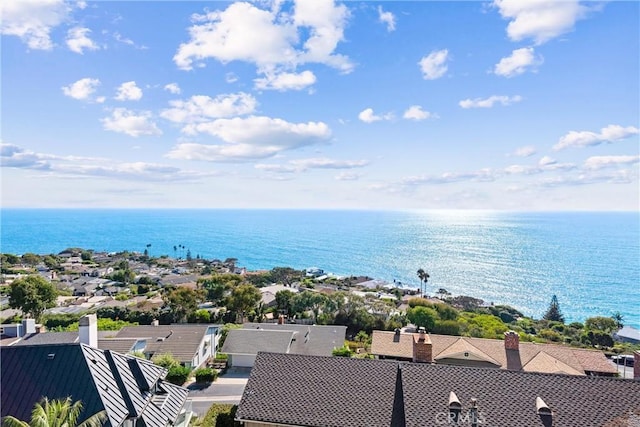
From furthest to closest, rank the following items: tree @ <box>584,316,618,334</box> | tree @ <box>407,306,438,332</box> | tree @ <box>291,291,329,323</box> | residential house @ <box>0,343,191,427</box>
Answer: tree @ <box>584,316,618,334</box> < tree @ <box>291,291,329,323</box> < tree @ <box>407,306,438,332</box> < residential house @ <box>0,343,191,427</box>

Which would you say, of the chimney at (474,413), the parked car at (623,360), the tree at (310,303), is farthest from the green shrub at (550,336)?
the chimney at (474,413)

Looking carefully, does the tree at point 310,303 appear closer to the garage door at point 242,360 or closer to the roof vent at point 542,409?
the garage door at point 242,360

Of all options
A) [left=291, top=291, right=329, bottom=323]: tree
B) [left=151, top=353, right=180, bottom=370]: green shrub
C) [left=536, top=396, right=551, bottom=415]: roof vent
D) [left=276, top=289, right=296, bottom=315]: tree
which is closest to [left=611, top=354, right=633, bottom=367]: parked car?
[left=291, top=291, right=329, bottom=323]: tree

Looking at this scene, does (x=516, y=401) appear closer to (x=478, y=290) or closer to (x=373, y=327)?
(x=373, y=327)

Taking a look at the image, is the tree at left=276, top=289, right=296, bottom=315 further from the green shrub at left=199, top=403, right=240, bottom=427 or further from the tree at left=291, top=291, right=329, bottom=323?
the green shrub at left=199, top=403, right=240, bottom=427

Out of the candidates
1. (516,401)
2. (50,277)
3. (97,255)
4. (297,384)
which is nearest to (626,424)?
(516,401)

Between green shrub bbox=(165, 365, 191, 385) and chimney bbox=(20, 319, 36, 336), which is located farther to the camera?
chimney bbox=(20, 319, 36, 336)

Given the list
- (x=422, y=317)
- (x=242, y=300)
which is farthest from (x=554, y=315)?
(x=242, y=300)
